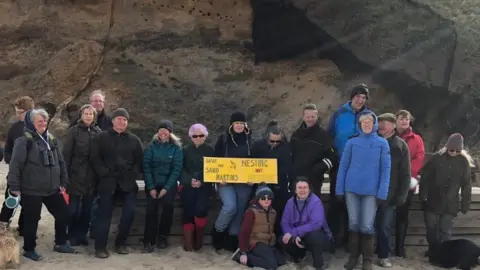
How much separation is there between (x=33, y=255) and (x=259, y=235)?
2.37m

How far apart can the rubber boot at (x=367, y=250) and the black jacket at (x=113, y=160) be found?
256cm

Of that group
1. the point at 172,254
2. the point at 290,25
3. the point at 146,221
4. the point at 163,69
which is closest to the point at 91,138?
the point at 146,221

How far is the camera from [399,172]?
18.9 feet

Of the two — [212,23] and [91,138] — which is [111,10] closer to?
[212,23]

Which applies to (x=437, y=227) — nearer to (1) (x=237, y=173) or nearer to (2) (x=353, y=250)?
(2) (x=353, y=250)

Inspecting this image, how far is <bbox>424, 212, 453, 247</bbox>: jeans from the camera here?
6203 mm

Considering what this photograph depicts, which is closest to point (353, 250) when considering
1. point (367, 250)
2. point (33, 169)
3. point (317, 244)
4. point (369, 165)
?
point (367, 250)

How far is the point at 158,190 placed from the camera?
6016 millimetres

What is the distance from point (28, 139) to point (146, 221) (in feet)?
5.22

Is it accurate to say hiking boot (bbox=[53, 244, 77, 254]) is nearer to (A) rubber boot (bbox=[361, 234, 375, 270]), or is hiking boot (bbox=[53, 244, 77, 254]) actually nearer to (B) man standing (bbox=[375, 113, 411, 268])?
(A) rubber boot (bbox=[361, 234, 375, 270])

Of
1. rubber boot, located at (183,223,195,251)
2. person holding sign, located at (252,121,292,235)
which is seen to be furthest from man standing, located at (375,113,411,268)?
rubber boot, located at (183,223,195,251)

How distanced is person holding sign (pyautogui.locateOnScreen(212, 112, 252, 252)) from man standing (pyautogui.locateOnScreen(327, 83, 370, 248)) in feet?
3.27

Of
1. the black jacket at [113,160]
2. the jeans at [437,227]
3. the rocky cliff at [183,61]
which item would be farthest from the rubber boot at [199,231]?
the rocky cliff at [183,61]

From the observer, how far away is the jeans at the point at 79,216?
19.3 feet
